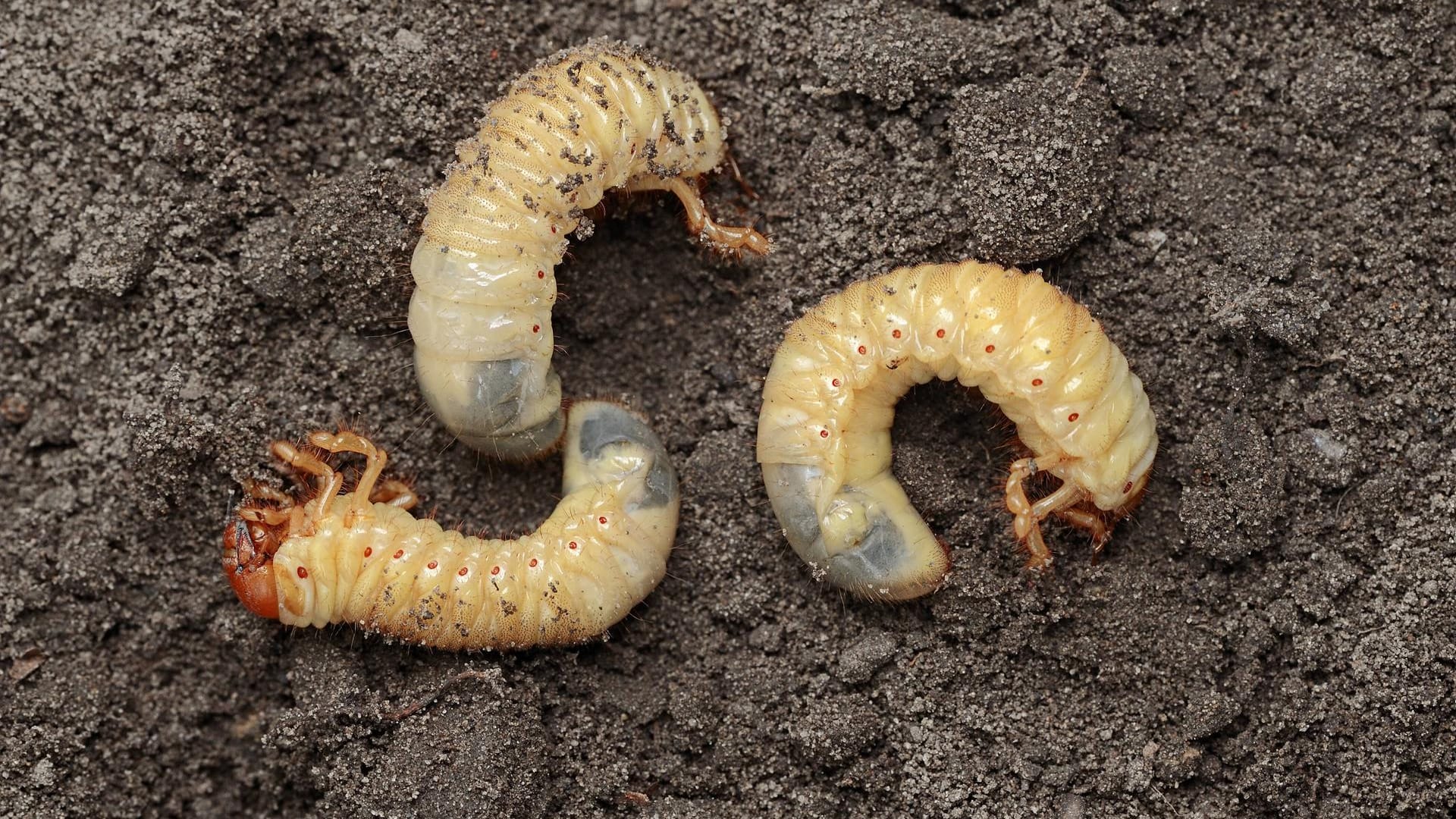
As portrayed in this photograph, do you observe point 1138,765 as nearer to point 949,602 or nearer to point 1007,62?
point 949,602

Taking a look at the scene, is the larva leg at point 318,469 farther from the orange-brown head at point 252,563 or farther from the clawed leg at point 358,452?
the orange-brown head at point 252,563

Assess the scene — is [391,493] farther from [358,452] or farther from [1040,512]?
[1040,512]

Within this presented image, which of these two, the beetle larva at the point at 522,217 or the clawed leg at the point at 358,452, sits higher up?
the beetle larva at the point at 522,217

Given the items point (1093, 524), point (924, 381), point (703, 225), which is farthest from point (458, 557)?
point (1093, 524)

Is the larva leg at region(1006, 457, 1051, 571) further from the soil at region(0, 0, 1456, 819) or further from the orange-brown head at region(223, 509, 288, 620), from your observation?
the orange-brown head at region(223, 509, 288, 620)

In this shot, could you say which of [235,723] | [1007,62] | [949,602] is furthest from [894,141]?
[235,723]

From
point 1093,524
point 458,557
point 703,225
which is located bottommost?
point 458,557

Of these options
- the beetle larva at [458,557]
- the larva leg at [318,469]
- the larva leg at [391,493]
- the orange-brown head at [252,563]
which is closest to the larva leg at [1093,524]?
the beetle larva at [458,557]
